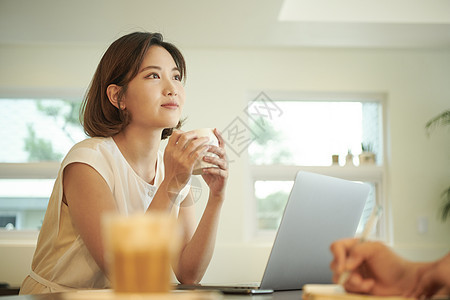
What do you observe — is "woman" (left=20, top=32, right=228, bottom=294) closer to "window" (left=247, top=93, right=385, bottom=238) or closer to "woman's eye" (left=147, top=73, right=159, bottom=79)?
"woman's eye" (left=147, top=73, right=159, bottom=79)

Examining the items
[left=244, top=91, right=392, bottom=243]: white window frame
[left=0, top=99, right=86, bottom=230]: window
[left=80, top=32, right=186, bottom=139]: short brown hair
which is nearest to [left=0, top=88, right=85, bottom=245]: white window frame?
[left=0, top=99, right=86, bottom=230]: window

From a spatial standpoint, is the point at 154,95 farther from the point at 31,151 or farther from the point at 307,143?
the point at 31,151

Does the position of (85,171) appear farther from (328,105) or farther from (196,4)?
(328,105)

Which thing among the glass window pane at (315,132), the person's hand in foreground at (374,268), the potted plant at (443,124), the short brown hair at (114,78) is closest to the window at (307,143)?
the glass window pane at (315,132)

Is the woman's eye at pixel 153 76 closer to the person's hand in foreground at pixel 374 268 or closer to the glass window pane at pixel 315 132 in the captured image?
the person's hand in foreground at pixel 374 268

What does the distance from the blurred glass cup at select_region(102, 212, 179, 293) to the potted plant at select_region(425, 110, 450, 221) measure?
403cm

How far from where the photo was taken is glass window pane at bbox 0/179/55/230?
4.45 m

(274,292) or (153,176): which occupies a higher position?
(153,176)

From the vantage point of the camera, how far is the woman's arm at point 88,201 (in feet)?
4.65

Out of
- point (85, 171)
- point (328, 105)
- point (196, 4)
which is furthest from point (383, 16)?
point (85, 171)

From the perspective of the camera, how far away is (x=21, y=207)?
4.48 m

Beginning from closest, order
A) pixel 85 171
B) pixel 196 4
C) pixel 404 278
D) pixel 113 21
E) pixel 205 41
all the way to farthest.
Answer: pixel 404 278 → pixel 85 171 → pixel 196 4 → pixel 113 21 → pixel 205 41

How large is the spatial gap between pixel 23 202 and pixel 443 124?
145 inches

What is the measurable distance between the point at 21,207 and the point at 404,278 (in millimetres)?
4269
